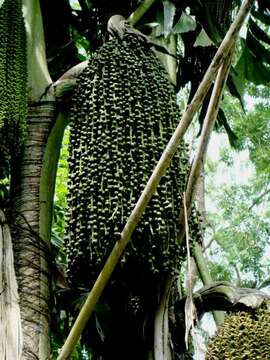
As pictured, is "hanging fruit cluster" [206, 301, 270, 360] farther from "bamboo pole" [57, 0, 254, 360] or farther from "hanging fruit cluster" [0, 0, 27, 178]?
"hanging fruit cluster" [0, 0, 27, 178]

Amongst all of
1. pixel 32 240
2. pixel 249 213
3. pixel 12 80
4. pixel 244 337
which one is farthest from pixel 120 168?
pixel 249 213

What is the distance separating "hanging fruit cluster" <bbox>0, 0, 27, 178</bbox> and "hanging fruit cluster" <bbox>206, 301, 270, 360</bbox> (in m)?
0.91

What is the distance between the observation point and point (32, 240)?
7.04 ft

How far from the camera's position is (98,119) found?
215cm

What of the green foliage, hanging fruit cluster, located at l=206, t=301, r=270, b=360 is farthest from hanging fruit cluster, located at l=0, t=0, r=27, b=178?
the green foliage

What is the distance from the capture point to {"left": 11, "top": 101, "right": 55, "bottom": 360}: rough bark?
1.99 metres

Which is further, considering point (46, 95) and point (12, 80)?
point (46, 95)

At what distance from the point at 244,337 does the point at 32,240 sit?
0.74m

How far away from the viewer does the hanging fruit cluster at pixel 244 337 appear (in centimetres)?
197

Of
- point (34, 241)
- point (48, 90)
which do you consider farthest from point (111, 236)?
point (48, 90)

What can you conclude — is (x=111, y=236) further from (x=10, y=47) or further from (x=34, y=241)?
(x=10, y=47)

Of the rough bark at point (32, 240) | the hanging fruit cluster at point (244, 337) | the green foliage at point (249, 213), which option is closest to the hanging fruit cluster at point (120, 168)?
the rough bark at point (32, 240)

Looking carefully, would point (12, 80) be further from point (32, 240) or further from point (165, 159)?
point (165, 159)

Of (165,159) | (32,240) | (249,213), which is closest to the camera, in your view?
(165,159)
